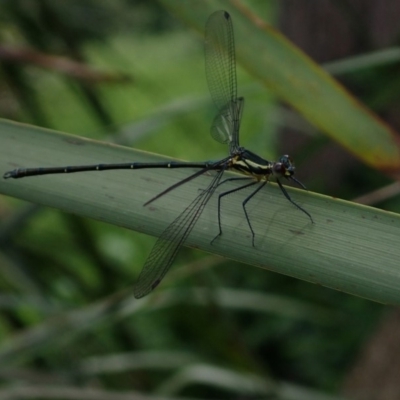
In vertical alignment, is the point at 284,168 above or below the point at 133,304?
above

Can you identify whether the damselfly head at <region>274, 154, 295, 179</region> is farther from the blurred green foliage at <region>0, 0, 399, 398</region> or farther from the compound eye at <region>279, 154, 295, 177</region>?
the blurred green foliage at <region>0, 0, 399, 398</region>

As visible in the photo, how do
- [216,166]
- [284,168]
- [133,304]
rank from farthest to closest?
[133,304] < [284,168] < [216,166]

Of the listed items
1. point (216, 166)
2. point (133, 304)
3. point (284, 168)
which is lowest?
point (133, 304)

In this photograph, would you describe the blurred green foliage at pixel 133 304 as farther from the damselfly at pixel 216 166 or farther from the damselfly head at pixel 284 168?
the damselfly head at pixel 284 168

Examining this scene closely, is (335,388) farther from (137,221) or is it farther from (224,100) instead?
(137,221)

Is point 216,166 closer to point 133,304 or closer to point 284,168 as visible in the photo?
point 284,168

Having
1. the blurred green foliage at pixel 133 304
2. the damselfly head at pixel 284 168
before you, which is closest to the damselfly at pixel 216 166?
the damselfly head at pixel 284 168

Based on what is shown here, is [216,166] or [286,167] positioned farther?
[286,167]

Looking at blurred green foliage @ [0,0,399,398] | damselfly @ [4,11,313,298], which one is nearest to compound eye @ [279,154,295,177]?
damselfly @ [4,11,313,298]

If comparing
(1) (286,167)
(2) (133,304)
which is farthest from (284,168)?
(2) (133,304)

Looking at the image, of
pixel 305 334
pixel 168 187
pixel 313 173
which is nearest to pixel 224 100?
pixel 168 187

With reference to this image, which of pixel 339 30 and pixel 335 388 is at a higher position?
pixel 339 30
